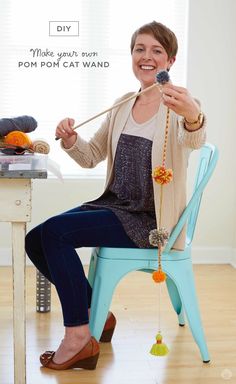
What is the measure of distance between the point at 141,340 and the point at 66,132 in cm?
83

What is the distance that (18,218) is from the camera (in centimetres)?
173

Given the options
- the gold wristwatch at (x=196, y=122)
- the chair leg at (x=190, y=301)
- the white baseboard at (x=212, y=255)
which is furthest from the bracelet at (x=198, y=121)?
the white baseboard at (x=212, y=255)

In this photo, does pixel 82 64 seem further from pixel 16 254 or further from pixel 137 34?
pixel 16 254

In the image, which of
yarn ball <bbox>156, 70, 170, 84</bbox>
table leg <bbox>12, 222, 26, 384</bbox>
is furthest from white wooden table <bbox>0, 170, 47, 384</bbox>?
yarn ball <bbox>156, 70, 170, 84</bbox>

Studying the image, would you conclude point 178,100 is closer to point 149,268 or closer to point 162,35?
point 162,35

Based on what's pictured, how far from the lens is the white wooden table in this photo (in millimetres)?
Answer: 1688

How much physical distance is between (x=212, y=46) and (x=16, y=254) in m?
1.99

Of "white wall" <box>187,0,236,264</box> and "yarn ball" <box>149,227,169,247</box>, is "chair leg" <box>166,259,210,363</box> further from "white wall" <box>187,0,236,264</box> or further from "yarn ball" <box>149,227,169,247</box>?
"white wall" <box>187,0,236,264</box>

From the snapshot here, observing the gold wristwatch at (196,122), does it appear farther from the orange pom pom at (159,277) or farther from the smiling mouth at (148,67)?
the orange pom pom at (159,277)

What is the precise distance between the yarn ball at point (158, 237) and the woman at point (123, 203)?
0.12m

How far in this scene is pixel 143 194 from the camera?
6.95 feet

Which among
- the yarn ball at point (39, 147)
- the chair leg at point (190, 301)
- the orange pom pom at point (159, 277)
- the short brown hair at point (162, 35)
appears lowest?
the chair leg at point (190, 301)

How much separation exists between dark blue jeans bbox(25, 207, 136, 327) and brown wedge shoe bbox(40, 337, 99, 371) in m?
0.09

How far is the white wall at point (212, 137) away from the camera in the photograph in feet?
10.9
